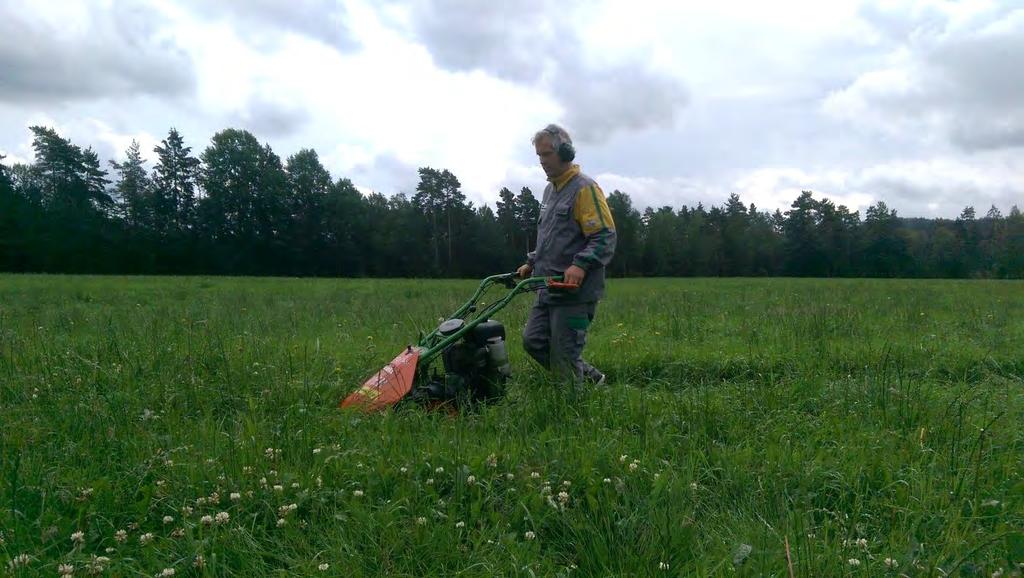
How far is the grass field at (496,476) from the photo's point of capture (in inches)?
90.5

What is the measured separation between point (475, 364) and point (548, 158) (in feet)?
4.96

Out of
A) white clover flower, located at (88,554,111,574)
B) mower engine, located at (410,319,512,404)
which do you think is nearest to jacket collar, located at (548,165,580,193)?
mower engine, located at (410,319,512,404)

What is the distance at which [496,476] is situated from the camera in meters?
2.93

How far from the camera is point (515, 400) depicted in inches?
167

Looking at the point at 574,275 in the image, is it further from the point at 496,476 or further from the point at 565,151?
the point at 496,476

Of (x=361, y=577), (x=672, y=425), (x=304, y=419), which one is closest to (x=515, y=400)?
(x=672, y=425)

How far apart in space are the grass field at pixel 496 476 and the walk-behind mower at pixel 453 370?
0.16 m

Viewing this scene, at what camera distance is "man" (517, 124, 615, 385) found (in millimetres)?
4273

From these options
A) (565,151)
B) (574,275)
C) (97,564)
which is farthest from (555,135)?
(97,564)

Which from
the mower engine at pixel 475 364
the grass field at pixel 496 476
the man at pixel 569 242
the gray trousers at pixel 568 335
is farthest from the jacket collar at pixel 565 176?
the grass field at pixel 496 476

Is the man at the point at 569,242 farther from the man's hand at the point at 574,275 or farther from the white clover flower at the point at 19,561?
the white clover flower at the point at 19,561

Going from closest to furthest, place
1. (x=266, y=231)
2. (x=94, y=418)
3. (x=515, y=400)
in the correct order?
1. (x=94, y=418)
2. (x=515, y=400)
3. (x=266, y=231)

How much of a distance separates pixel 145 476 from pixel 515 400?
2204 mm

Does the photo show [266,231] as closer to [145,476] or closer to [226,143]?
[226,143]
